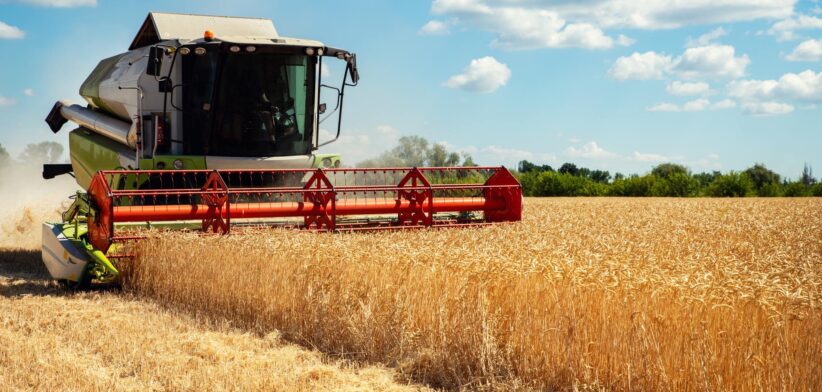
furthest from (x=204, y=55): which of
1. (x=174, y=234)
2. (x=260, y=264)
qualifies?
(x=260, y=264)

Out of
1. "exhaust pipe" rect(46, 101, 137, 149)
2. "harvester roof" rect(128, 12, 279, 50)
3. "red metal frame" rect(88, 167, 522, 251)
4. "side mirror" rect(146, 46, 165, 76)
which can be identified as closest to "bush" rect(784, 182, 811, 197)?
"red metal frame" rect(88, 167, 522, 251)

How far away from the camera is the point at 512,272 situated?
4.74 m

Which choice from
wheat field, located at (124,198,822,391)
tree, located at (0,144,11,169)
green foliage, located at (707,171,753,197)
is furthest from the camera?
green foliage, located at (707,171,753,197)

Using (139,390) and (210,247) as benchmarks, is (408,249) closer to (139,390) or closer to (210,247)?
(210,247)

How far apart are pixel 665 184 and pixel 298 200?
23945 mm

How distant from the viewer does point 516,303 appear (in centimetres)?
439

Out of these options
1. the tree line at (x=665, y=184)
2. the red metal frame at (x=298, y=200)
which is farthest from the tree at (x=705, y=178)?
the red metal frame at (x=298, y=200)

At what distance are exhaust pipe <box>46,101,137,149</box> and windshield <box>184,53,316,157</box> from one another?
99 centimetres

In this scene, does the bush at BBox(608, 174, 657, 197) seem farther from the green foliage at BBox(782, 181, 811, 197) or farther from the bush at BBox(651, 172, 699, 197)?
the green foliage at BBox(782, 181, 811, 197)

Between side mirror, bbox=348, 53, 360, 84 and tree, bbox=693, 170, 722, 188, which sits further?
tree, bbox=693, 170, 722, 188

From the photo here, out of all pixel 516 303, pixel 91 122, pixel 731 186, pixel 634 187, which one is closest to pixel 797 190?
pixel 731 186

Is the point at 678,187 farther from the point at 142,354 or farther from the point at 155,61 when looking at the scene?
the point at 142,354

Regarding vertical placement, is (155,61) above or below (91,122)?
above

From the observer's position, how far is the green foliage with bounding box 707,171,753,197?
29.8m
